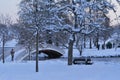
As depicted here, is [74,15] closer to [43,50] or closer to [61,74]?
[61,74]

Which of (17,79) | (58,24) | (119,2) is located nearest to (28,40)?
(58,24)

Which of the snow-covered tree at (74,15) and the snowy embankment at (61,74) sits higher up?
the snow-covered tree at (74,15)

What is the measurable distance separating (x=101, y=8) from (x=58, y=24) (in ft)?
12.6

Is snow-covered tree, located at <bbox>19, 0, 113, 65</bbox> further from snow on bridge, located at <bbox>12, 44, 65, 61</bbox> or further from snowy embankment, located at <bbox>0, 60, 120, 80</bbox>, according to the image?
snow on bridge, located at <bbox>12, 44, 65, 61</bbox>

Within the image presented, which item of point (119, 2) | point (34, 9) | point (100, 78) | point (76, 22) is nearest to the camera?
point (100, 78)

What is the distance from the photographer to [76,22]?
3052 centimetres

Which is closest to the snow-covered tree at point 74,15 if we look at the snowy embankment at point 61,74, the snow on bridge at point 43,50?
the snowy embankment at point 61,74

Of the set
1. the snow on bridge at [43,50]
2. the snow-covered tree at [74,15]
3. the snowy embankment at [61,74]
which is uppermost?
the snow-covered tree at [74,15]

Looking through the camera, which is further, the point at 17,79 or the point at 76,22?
the point at 76,22

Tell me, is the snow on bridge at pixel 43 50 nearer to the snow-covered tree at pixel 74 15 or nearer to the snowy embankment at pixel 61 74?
the snow-covered tree at pixel 74 15

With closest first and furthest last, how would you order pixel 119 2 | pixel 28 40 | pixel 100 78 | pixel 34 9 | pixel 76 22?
pixel 100 78, pixel 34 9, pixel 119 2, pixel 76 22, pixel 28 40

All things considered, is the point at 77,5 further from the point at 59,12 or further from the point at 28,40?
the point at 28,40

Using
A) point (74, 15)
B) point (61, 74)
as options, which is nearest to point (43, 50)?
point (74, 15)

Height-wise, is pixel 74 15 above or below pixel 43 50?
above
